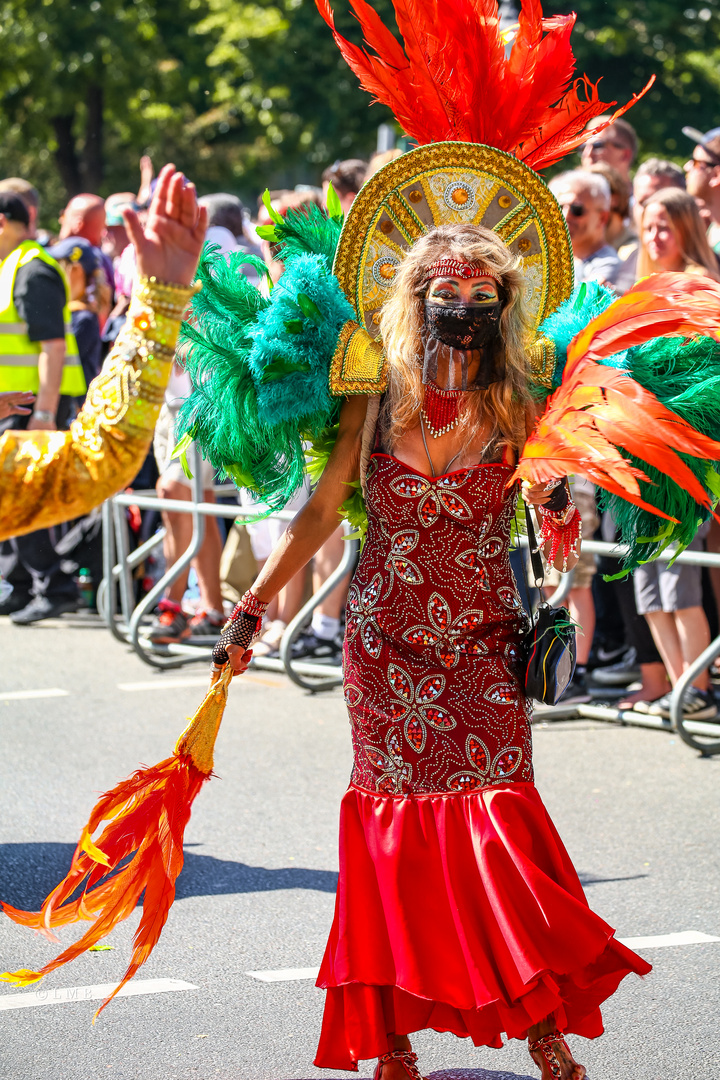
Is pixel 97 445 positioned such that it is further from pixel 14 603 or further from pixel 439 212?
pixel 14 603

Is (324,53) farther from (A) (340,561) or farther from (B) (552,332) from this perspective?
(B) (552,332)

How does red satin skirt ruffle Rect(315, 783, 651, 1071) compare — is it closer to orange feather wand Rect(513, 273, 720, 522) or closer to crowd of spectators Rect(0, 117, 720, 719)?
orange feather wand Rect(513, 273, 720, 522)

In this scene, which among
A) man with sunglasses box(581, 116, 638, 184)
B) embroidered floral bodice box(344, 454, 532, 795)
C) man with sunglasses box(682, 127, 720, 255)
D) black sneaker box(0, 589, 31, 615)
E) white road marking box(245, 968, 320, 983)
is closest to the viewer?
embroidered floral bodice box(344, 454, 532, 795)

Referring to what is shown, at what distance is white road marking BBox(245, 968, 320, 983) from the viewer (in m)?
3.80

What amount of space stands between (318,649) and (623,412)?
4.93 meters

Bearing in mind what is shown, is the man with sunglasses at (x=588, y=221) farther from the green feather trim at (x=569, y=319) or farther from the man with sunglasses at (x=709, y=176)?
the green feather trim at (x=569, y=319)

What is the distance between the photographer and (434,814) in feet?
10.4

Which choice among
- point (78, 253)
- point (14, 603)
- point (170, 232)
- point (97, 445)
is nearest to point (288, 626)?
point (14, 603)

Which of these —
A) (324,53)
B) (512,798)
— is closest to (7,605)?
(512,798)

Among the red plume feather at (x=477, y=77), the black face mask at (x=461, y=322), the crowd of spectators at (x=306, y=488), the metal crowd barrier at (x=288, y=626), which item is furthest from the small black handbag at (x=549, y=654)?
the metal crowd barrier at (x=288, y=626)

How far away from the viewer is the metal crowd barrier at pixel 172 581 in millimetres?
7141

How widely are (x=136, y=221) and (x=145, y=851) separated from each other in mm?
1528

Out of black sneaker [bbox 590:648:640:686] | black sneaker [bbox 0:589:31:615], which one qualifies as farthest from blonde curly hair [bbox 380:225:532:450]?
black sneaker [bbox 0:589:31:615]

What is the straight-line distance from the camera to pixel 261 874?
4633 mm
